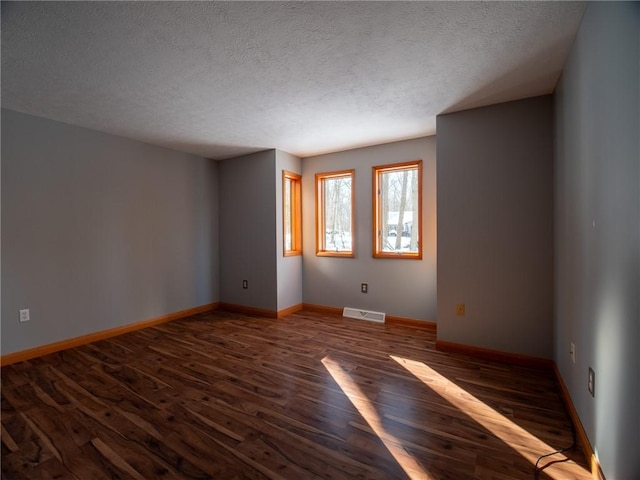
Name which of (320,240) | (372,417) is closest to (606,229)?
(372,417)

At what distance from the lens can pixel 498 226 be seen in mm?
2797

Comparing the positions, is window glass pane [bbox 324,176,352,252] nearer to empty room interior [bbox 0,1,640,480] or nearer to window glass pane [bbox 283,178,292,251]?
empty room interior [bbox 0,1,640,480]

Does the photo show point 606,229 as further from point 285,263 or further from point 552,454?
point 285,263

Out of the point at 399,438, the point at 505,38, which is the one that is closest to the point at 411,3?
the point at 505,38

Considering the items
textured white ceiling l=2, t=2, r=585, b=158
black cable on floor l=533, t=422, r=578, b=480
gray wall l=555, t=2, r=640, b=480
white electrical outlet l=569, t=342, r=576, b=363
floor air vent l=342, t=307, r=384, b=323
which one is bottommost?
black cable on floor l=533, t=422, r=578, b=480

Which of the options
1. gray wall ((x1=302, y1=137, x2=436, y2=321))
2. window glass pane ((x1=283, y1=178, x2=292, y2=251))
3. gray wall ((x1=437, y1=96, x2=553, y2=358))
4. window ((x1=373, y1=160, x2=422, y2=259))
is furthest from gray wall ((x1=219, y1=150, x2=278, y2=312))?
gray wall ((x1=437, y1=96, x2=553, y2=358))

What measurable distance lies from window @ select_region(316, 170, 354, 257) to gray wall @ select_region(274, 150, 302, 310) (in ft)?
1.31

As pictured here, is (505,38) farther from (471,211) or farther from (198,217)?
(198,217)

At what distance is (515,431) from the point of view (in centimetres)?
180

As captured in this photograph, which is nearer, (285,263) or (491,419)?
(491,419)

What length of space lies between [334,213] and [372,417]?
3014 millimetres

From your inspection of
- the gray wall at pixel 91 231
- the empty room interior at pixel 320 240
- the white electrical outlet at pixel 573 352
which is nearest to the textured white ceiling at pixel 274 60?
the empty room interior at pixel 320 240

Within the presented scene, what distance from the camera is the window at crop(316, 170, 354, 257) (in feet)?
14.4

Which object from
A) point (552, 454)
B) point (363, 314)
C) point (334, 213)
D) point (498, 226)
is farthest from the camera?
point (334, 213)
